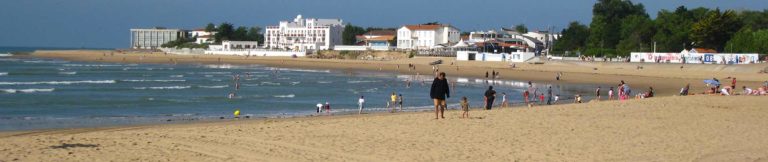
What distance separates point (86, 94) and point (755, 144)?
2581 centimetres

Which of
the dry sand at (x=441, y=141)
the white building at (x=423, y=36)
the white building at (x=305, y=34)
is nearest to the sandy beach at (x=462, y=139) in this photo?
the dry sand at (x=441, y=141)

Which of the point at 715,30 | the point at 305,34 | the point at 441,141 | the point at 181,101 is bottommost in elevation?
the point at 181,101

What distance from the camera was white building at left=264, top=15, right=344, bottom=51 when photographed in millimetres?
111375

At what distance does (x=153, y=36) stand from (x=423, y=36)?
3094 inches

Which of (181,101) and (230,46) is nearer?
(181,101)

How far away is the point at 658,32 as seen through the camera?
6619 centimetres

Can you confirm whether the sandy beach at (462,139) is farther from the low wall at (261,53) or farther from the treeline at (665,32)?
the low wall at (261,53)

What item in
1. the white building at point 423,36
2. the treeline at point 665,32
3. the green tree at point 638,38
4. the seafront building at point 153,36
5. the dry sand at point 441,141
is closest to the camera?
the dry sand at point 441,141

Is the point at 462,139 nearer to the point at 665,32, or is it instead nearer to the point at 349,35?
the point at 665,32

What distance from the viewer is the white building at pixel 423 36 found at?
330ft

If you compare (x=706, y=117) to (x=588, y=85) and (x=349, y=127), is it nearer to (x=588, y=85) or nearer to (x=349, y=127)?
(x=349, y=127)

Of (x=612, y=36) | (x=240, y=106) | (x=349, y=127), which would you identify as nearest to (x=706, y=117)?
(x=349, y=127)

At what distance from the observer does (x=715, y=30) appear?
195 ft

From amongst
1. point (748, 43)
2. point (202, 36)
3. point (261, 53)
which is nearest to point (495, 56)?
point (748, 43)
